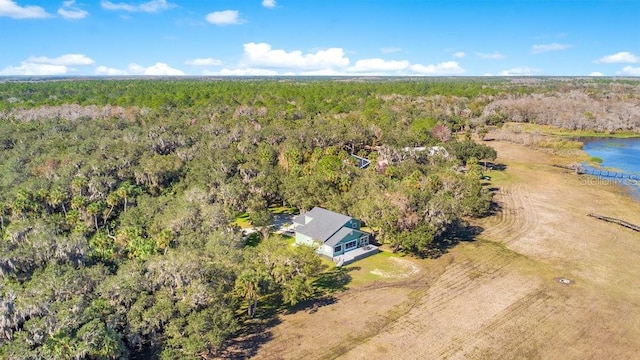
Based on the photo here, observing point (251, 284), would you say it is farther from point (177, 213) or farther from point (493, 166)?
point (493, 166)

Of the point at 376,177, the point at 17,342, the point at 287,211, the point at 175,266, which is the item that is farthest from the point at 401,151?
the point at 17,342

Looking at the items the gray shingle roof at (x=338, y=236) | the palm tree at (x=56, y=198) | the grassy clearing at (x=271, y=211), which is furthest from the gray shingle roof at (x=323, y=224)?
Answer: the palm tree at (x=56, y=198)

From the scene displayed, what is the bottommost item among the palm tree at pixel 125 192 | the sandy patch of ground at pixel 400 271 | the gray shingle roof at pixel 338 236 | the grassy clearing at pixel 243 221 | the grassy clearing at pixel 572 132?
the sandy patch of ground at pixel 400 271

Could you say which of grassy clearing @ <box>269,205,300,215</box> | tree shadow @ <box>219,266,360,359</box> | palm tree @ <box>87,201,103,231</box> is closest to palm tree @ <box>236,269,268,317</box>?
tree shadow @ <box>219,266,360,359</box>

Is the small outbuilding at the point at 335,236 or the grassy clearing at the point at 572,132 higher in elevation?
the grassy clearing at the point at 572,132

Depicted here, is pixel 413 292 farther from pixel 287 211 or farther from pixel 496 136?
pixel 496 136

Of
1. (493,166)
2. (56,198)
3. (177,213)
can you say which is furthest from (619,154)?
(56,198)

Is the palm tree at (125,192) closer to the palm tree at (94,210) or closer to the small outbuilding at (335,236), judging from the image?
the palm tree at (94,210)
